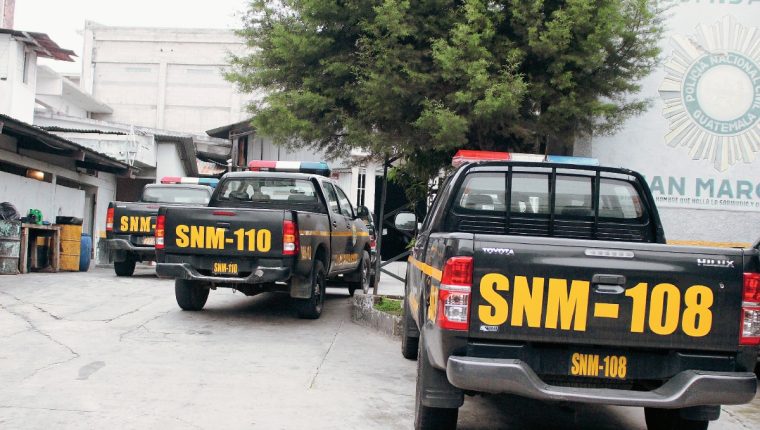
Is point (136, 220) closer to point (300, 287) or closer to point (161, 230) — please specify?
point (161, 230)

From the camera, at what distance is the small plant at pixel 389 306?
10114 mm

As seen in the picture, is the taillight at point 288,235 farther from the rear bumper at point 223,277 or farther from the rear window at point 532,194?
the rear window at point 532,194

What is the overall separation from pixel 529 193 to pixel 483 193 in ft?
1.19

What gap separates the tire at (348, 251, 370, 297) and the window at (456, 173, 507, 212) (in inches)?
278

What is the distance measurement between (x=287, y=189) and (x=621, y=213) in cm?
588

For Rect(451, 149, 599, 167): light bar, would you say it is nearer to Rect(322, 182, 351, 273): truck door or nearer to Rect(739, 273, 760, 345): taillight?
Rect(739, 273, 760, 345): taillight

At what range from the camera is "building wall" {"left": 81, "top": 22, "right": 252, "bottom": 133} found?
169 ft

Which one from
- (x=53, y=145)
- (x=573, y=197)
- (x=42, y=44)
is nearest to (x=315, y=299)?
(x=573, y=197)

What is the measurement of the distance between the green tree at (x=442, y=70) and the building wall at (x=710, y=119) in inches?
74.7

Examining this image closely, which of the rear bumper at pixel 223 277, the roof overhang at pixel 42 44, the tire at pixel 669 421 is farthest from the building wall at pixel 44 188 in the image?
the tire at pixel 669 421

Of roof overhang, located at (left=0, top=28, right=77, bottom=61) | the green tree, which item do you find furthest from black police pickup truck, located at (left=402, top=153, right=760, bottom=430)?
roof overhang, located at (left=0, top=28, right=77, bottom=61)

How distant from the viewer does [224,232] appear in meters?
9.31

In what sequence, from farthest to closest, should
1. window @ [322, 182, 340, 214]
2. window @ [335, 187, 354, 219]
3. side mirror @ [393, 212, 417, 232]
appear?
window @ [335, 187, 354, 219], window @ [322, 182, 340, 214], side mirror @ [393, 212, 417, 232]

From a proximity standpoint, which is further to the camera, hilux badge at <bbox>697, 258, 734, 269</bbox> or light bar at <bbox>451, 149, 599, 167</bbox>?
light bar at <bbox>451, 149, 599, 167</bbox>
